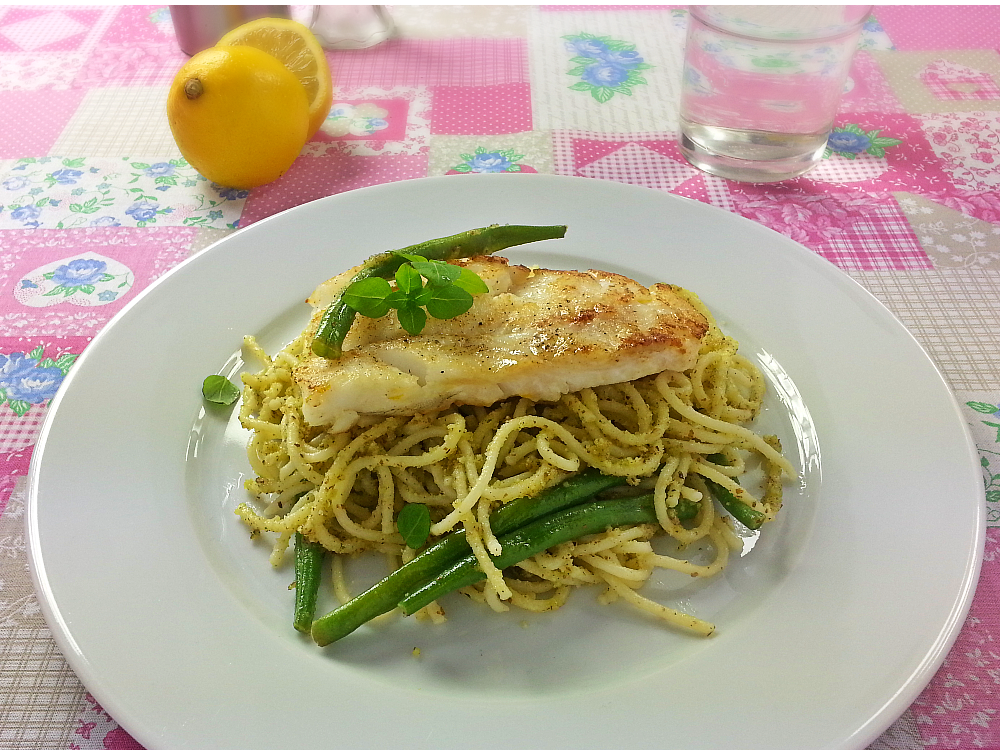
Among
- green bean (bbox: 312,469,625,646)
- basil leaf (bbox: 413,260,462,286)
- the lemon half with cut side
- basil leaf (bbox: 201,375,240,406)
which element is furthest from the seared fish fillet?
the lemon half with cut side

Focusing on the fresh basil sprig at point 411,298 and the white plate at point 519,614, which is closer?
the white plate at point 519,614

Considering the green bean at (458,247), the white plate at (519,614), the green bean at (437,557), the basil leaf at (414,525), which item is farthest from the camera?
the green bean at (458,247)

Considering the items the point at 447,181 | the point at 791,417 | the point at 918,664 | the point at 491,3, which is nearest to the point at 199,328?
the point at 447,181

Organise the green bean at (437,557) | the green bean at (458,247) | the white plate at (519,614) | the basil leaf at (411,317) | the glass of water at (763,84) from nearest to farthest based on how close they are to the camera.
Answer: the white plate at (519,614), the green bean at (437,557), the basil leaf at (411,317), the green bean at (458,247), the glass of water at (763,84)

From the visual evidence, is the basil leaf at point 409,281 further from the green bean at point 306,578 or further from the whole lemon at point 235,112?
the whole lemon at point 235,112

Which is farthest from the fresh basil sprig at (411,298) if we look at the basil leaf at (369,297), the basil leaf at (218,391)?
the basil leaf at (218,391)

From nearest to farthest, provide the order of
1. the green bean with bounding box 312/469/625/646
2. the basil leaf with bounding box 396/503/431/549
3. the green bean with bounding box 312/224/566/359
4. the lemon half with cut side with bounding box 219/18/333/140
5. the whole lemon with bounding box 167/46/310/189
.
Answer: the green bean with bounding box 312/469/625/646
the basil leaf with bounding box 396/503/431/549
the green bean with bounding box 312/224/566/359
the whole lemon with bounding box 167/46/310/189
the lemon half with cut side with bounding box 219/18/333/140

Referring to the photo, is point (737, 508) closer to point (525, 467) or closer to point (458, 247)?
point (525, 467)

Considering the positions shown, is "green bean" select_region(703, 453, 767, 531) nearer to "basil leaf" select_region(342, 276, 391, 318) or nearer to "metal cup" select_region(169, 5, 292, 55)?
"basil leaf" select_region(342, 276, 391, 318)
